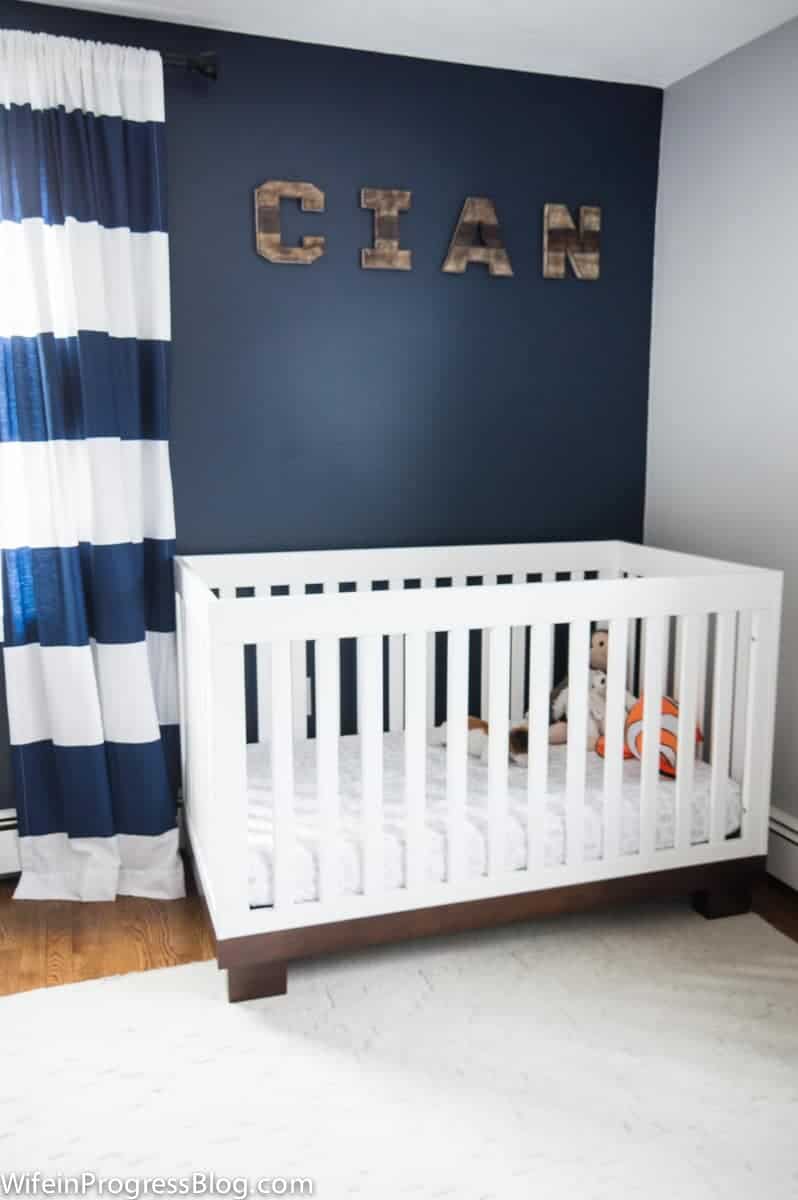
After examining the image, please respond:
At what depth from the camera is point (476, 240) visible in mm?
2666

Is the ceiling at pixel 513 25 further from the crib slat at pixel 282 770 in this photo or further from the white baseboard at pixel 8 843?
the white baseboard at pixel 8 843

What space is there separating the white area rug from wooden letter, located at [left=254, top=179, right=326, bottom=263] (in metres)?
1.70

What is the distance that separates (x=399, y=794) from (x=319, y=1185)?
89 cm

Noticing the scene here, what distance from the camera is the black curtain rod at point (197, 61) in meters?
2.24

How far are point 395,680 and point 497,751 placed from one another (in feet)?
1.97

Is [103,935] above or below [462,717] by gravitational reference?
below

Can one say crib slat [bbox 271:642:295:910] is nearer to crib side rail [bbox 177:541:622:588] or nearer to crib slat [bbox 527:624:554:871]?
crib slat [bbox 527:624:554:871]

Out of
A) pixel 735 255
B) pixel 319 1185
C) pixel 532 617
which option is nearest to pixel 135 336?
pixel 532 617

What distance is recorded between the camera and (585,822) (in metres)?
2.09

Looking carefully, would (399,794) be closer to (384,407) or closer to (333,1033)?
(333,1033)

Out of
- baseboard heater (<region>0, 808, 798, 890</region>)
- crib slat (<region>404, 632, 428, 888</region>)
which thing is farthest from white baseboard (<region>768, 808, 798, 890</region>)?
crib slat (<region>404, 632, 428, 888</region>)

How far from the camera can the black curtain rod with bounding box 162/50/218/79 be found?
2.24 meters

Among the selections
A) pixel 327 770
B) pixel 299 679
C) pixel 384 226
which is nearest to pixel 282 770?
pixel 327 770

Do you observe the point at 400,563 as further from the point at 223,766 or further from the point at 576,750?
the point at 223,766
